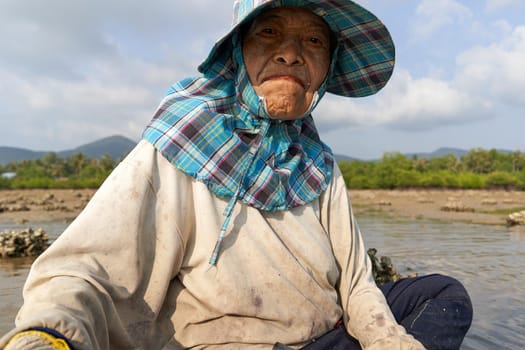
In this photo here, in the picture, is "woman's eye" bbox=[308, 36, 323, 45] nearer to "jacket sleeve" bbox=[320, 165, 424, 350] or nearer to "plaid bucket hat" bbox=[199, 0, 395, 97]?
"plaid bucket hat" bbox=[199, 0, 395, 97]

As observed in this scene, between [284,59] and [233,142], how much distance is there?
0.33m

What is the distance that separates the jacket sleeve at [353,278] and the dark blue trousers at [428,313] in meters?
0.08

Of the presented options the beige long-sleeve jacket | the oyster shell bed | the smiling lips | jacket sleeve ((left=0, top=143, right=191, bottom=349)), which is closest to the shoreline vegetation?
the oyster shell bed

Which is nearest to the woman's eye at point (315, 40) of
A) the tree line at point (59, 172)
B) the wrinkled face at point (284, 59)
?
the wrinkled face at point (284, 59)

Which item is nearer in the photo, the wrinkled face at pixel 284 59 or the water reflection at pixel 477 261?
the wrinkled face at pixel 284 59

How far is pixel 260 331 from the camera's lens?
56.9 inches

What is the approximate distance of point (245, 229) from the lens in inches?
58.2

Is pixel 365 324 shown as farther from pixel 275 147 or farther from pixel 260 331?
pixel 275 147

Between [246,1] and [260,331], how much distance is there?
41.7 inches

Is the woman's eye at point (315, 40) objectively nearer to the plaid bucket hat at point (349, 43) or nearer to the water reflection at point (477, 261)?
the plaid bucket hat at point (349, 43)

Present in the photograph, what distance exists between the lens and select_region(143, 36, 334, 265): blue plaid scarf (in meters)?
1.46

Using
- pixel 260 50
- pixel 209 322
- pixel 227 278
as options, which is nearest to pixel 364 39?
pixel 260 50

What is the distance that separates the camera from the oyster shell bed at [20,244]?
17.9 ft

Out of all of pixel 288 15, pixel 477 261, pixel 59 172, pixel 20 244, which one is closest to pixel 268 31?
pixel 288 15
